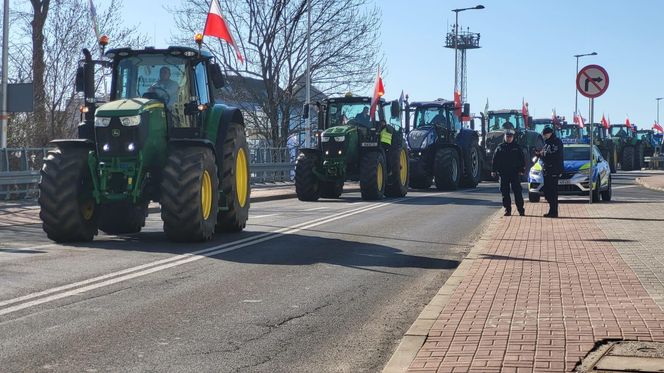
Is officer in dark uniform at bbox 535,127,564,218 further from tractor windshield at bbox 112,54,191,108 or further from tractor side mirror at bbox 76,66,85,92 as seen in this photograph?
tractor side mirror at bbox 76,66,85,92

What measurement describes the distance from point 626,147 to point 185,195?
2042 inches

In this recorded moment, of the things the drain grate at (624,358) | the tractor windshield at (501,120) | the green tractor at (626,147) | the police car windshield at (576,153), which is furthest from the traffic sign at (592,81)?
the green tractor at (626,147)

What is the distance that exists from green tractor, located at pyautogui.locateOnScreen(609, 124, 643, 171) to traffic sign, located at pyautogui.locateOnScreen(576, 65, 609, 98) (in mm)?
40096

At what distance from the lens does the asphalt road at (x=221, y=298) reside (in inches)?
293

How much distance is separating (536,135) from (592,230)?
26660 millimetres

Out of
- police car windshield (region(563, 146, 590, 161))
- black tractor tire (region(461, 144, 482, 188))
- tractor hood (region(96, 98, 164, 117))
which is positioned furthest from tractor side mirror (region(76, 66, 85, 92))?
black tractor tire (region(461, 144, 482, 188))

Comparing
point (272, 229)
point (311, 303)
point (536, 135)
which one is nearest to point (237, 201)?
point (272, 229)

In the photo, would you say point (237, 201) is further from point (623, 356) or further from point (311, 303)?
point (623, 356)

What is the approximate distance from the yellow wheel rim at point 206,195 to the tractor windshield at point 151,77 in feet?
4.44

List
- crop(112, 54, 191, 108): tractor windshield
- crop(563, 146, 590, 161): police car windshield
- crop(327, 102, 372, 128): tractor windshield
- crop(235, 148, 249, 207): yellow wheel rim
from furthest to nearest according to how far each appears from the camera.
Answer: crop(327, 102, 372, 128): tractor windshield
crop(563, 146, 590, 161): police car windshield
crop(235, 148, 249, 207): yellow wheel rim
crop(112, 54, 191, 108): tractor windshield

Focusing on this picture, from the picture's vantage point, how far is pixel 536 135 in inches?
1729

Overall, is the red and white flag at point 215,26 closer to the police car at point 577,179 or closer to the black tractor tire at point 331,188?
the police car at point 577,179

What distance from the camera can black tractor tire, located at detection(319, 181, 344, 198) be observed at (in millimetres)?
30875

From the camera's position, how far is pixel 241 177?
1795cm
